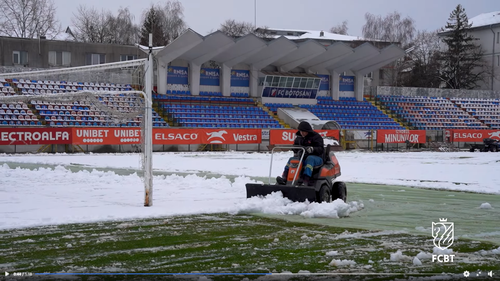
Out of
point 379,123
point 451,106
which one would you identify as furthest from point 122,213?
point 451,106

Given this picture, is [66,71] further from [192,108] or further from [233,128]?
[192,108]

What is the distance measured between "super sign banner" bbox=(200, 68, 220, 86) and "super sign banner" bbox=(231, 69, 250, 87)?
4.63ft

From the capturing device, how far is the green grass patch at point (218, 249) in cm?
598

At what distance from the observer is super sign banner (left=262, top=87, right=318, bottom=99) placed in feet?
158

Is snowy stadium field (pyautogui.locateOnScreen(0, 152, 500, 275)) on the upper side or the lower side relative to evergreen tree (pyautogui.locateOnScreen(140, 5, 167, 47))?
lower

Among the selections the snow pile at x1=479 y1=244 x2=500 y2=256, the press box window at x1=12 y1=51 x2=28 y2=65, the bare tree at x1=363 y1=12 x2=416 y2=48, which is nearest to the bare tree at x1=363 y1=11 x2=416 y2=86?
the bare tree at x1=363 y1=12 x2=416 y2=48

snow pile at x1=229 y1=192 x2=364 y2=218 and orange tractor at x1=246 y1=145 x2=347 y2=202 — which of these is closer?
snow pile at x1=229 y1=192 x2=364 y2=218

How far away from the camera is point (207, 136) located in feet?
121

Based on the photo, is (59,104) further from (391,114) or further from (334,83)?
(391,114)

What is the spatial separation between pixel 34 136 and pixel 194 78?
641 inches

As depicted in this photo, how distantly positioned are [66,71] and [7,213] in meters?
4.66

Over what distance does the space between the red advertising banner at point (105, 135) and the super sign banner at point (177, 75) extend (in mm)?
9967

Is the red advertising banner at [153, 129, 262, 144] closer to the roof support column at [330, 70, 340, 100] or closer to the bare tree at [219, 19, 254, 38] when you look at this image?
the roof support column at [330, 70, 340, 100]

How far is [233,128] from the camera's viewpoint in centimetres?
3841
